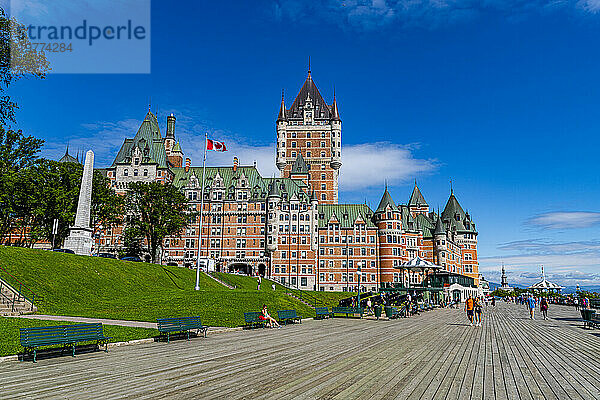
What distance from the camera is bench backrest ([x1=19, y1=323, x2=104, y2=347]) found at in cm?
1384

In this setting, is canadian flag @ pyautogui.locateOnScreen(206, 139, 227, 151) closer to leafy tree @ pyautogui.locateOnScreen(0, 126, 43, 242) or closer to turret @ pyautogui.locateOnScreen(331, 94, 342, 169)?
leafy tree @ pyautogui.locateOnScreen(0, 126, 43, 242)

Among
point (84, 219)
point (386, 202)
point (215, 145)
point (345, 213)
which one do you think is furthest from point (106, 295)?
point (386, 202)

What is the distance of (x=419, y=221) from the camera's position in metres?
109

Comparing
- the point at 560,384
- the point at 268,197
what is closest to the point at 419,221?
the point at 268,197

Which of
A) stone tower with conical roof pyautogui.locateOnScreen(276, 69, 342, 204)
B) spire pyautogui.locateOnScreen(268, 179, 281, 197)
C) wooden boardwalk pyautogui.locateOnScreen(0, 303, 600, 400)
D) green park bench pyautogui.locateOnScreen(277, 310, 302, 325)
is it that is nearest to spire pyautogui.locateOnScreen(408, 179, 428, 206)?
stone tower with conical roof pyautogui.locateOnScreen(276, 69, 342, 204)

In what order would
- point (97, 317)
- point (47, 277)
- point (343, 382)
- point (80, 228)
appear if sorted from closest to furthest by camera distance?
point (343, 382) < point (97, 317) < point (47, 277) < point (80, 228)

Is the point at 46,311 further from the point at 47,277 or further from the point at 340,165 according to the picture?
the point at 340,165

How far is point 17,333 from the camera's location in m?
18.7

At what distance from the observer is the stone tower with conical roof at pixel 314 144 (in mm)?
110188

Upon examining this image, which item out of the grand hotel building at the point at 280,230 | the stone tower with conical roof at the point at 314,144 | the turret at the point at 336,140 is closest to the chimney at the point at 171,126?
the grand hotel building at the point at 280,230

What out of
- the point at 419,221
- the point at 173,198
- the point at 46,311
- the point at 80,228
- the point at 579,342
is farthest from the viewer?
the point at 419,221

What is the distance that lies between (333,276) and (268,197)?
21.2 meters

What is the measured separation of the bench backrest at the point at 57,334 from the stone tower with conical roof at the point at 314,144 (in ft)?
302

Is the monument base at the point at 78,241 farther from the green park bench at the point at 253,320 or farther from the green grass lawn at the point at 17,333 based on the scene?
the green park bench at the point at 253,320
